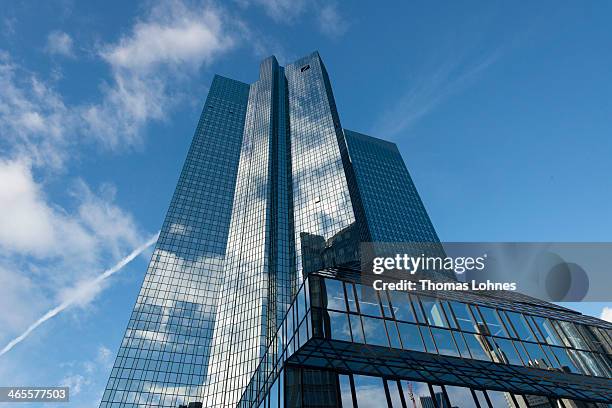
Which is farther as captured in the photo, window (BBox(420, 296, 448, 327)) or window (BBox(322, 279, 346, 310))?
window (BBox(420, 296, 448, 327))

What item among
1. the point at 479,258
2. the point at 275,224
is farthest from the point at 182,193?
the point at 479,258

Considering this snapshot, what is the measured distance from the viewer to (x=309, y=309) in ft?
82.6

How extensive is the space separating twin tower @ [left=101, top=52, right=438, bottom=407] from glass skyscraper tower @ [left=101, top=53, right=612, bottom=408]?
0.52 metres

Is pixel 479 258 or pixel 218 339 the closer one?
pixel 479 258

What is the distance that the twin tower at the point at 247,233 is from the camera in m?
104

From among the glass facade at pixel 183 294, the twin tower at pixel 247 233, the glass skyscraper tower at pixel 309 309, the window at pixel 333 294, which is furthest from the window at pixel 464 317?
the glass facade at pixel 183 294

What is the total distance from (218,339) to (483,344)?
100012 mm

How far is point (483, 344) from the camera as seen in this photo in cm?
2881

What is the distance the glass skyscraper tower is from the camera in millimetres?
24531

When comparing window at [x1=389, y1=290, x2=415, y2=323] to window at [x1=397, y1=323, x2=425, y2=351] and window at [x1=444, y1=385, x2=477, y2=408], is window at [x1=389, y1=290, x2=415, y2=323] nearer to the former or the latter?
window at [x1=397, y1=323, x2=425, y2=351]

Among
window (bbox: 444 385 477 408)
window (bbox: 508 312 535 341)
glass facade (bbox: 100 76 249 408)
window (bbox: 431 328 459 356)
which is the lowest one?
window (bbox: 444 385 477 408)

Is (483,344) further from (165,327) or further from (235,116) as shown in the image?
(235,116)

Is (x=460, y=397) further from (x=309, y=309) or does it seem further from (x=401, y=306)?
(x=309, y=309)

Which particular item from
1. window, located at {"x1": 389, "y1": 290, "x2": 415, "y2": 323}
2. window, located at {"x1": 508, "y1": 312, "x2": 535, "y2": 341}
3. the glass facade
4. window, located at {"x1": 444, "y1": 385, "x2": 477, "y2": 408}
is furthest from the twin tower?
window, located at {"x1": 444, "y1": 385, "x2": 477, "y2": 408}
